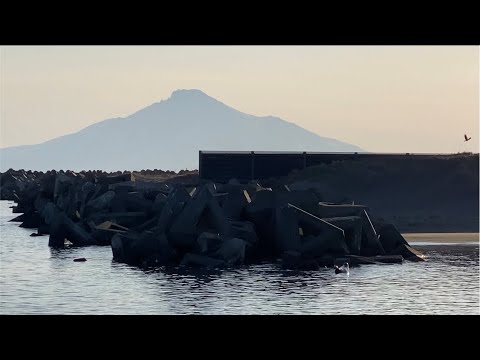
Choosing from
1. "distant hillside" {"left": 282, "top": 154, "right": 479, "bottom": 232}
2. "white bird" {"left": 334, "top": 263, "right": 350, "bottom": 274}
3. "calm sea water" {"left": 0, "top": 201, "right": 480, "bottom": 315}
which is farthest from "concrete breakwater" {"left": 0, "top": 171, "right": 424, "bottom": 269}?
"distant hillside" {"left": 282, "top": 154, "right": 479, "bottom": 232}

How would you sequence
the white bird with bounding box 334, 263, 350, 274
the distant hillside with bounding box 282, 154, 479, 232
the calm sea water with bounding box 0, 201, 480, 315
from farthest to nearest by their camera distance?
the distant hillside with bounding box 282, 154, 479, 232 < the white bird with bounding box 334, 263, 350, 274 < the calm sea water with bounding box 0, 201, 480, 315

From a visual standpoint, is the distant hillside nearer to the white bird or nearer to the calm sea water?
the calm sea water

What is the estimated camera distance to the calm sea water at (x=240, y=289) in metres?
19.7

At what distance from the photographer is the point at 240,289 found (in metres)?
22.2

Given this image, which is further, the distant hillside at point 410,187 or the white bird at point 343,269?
the distant hillside at point 410,187

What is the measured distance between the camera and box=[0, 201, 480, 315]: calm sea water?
19.7m

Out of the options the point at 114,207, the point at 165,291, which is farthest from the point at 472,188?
the point at 165,291

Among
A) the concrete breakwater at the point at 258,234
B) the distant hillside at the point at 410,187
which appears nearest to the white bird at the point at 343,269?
the concrete breakwater at the point at 258,234

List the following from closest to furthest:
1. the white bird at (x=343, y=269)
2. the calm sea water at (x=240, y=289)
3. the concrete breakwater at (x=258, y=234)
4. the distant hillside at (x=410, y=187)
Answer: the calm sea water at (x=240, y=289), the white bird at (x=343, y=269), the concrete breakwater at (x=258, y=234), the distant hillside at (x=410, y=187)

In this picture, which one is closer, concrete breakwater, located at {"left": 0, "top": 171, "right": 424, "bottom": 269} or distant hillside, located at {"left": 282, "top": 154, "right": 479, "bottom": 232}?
concrete breakwater, located at {"left": 0, "top": 171, "right": 424, "bottom": 269}

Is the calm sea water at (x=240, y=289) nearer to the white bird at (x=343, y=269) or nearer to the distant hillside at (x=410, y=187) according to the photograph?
the white bird at (x=343, y=269)
